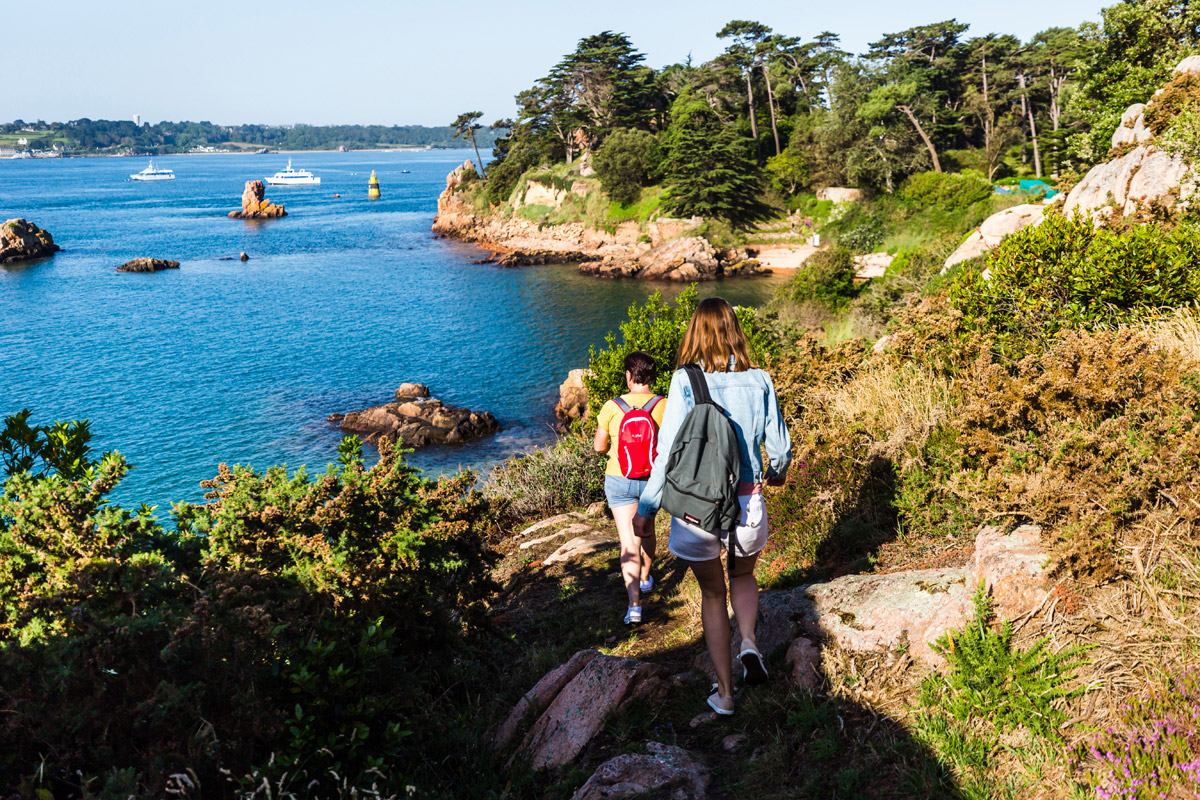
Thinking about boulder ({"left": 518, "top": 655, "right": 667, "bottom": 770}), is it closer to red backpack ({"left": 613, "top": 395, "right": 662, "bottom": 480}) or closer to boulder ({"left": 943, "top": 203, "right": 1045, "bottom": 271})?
red backpack ({"left": 613, "top": 395, "right": 662, "bottom": 480})

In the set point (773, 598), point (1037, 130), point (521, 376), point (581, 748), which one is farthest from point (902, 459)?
point (1037, 130)

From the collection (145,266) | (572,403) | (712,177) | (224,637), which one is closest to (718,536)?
(224,637)

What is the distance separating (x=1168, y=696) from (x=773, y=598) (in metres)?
2.03

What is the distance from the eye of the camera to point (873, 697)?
3629 millimetres

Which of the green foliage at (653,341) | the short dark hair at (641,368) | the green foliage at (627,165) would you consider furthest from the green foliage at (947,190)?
the short dark hair at (641,368)

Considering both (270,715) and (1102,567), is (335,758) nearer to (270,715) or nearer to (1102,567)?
(270,715)

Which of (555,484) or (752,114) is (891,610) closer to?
(555,484)

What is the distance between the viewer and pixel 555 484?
11.9 meters

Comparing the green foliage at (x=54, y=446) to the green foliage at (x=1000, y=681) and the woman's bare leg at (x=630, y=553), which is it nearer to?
the woman's bare leg at (x=630, y=553)

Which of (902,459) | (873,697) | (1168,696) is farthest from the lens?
(902,459)

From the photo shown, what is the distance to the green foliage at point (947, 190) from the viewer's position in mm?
46188

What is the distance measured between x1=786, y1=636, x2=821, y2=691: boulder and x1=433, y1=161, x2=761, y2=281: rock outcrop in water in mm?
46147

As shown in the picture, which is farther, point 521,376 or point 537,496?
point 521,376

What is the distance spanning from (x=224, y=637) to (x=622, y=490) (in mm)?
2896
